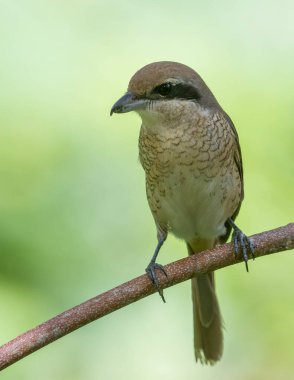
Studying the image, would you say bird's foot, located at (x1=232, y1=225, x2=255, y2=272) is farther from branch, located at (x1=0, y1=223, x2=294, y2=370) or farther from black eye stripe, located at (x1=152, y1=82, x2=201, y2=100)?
black eye stripe, located at (x1=152, y1=82, x2=201, y2=100)

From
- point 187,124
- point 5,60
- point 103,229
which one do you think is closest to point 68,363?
point 103,229

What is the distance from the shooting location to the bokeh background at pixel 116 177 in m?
2.53

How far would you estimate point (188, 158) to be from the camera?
113 inches

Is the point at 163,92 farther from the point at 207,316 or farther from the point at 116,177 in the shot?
the point at 207,316

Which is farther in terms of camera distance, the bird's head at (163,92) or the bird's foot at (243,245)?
the bird's head at (163,92)

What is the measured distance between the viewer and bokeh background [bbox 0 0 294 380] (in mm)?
2527

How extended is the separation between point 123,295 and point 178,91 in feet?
3.40

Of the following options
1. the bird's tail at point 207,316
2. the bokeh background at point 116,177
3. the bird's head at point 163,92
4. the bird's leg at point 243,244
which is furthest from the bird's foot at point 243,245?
the bird's head at point 163,92

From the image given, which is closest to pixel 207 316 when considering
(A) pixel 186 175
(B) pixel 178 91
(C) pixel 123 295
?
(A) pixel 186 175

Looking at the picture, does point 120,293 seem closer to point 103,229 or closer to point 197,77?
point 103,229

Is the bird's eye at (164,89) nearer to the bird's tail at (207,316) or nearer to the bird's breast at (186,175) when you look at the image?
the bird's breast at (186,175)

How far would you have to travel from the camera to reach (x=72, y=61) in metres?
2.96

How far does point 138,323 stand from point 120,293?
71 cm

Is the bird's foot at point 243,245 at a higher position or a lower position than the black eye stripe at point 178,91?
lower
